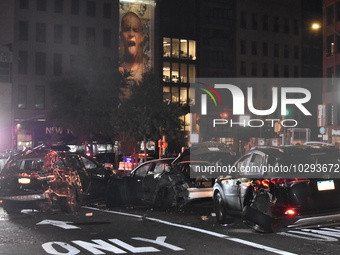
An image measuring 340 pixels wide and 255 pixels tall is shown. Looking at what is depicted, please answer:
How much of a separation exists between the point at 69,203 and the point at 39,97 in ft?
159

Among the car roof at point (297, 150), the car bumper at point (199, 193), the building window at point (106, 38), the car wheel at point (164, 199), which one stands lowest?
the car wheel at point (164, 199)

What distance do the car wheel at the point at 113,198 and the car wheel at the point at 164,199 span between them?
1231 mm

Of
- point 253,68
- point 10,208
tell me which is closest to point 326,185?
point 10,208

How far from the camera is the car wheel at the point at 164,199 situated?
14.7 m

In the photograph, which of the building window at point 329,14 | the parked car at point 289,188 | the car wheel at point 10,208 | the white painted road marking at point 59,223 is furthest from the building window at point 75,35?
the parked car at point 289,188

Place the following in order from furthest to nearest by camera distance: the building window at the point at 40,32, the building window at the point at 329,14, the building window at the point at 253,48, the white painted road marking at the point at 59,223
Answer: the building window at the point at 253,48 → the building window at the point at 40,32 → the building window at the point at 329,14 → the white painted road marking at the point at 59,223

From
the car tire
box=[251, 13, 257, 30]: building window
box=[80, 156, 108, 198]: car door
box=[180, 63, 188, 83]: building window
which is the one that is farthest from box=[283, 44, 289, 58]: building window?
the car tire

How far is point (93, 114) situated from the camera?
48188 mm

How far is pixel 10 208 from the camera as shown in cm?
1477

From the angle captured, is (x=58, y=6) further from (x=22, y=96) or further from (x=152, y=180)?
(x=152, y=180)

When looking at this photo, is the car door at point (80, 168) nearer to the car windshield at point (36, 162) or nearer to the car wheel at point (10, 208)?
the car windshield at point (36, 162)

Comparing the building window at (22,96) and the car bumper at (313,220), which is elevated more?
the building window at (22,96)

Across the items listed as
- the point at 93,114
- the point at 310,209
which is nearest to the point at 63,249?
the point at 310,209

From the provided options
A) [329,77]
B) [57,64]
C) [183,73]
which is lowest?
[329,77]
